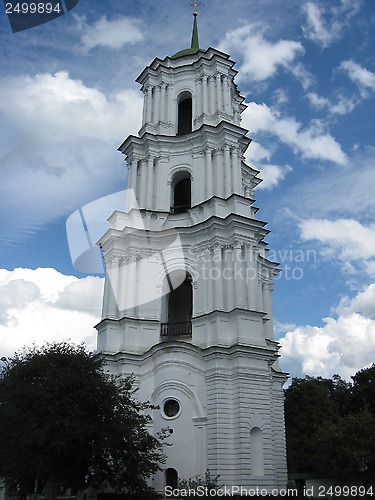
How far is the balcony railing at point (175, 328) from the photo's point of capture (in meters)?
30.2

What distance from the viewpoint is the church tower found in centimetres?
Answer: 2605

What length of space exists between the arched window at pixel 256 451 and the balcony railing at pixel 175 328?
6.88 metres

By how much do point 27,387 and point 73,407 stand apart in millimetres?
2091

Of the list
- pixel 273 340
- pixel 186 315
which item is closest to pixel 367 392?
pixel 273 340

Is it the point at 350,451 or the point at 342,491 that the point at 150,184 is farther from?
the point at 342,491

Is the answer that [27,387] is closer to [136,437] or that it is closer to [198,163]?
[136,437]

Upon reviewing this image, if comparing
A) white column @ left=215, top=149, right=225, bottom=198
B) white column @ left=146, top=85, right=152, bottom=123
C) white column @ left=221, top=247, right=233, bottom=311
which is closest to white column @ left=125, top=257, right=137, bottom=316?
white column @ left=221, top=247, right=233, bottom=311

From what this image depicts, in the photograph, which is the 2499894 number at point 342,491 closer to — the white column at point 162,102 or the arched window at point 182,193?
the arched window at point 182,193

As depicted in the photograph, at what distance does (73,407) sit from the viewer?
2036 centimetres

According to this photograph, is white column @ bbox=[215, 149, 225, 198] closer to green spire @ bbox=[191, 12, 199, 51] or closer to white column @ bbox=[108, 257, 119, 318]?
white column @ bbox=[108, 257, 119, 318]

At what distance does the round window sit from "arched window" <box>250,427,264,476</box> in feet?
13.2

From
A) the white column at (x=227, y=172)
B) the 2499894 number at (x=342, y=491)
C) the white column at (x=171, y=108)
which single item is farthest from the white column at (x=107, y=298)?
the 2499894 number at (x=342, y=491)

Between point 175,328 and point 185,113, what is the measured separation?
17433 millimetres

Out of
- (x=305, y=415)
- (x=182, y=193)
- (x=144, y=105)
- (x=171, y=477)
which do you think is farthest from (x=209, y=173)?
(x=305, y=415)
